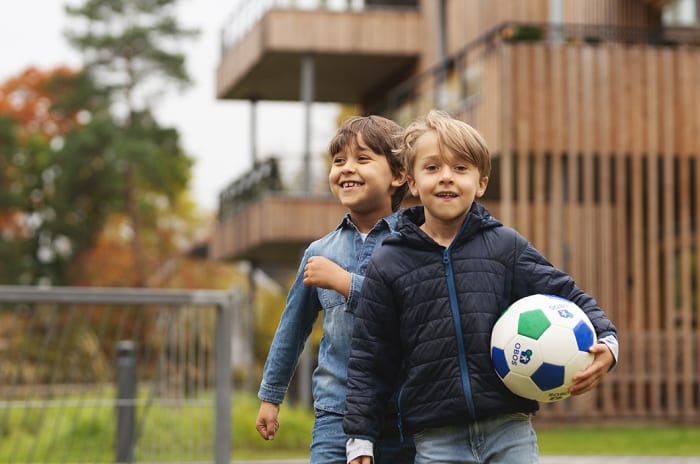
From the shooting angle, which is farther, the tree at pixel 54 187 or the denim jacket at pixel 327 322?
the tree at pixel 54 187

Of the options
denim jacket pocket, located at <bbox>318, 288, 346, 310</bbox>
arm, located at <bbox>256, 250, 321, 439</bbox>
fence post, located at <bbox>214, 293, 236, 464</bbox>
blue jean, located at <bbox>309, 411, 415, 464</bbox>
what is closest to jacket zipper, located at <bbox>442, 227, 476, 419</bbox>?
blue jean, located at <bbox>309, 411, 415, 464</bbox>

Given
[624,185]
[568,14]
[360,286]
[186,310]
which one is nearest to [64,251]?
[568,14]

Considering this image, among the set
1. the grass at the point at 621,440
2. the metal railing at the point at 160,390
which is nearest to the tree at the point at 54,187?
the grass at the point at 621,440

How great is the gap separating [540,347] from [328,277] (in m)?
0.79

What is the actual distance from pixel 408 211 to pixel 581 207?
48.7 feet

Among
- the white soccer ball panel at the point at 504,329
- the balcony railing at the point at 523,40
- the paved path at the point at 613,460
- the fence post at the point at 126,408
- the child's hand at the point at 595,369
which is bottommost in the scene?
the paved path at the point at 613,460

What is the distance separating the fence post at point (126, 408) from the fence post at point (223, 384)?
1.73 feet

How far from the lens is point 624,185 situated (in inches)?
705

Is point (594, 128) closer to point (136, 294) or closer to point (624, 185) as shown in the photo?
point (624, 185)

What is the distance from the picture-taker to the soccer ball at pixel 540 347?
4207 mm

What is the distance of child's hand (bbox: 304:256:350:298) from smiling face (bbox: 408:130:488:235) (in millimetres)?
427

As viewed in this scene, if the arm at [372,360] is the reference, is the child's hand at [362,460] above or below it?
below

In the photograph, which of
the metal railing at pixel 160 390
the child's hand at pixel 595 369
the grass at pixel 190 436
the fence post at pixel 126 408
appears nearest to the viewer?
the child's hand at pixel 595 369

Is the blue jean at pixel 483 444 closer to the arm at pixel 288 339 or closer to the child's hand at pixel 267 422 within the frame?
the child's hand at pixel 267 422
